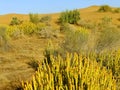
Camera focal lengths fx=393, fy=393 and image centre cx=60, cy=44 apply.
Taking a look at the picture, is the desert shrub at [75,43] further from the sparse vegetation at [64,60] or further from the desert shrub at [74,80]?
the desert shrub at [74,80]

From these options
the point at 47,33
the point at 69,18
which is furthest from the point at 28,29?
the point at 69,18

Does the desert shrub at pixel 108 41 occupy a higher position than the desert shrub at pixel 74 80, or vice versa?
the desert shrub at pixel 74 80

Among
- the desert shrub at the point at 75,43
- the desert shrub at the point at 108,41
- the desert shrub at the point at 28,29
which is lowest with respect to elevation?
the desert shrub at the point at 28,29

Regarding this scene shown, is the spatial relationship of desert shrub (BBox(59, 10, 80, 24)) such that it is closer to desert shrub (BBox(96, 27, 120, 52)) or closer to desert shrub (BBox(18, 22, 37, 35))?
desert shrub (BBox(18, 22, 37, 35))

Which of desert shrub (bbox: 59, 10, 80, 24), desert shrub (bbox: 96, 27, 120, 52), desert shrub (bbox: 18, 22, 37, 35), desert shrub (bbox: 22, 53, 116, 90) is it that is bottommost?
desert shrub (bbox: 59, 10, 80, 24)

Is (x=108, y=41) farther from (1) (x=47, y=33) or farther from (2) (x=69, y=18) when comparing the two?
(2) (x=69, y=18)

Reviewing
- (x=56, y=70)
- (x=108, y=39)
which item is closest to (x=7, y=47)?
(x=108, y=39)

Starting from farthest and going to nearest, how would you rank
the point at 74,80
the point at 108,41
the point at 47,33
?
the point at 47,33 < the point at 108,41 < the point at 74,80

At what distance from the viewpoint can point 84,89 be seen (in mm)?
7629

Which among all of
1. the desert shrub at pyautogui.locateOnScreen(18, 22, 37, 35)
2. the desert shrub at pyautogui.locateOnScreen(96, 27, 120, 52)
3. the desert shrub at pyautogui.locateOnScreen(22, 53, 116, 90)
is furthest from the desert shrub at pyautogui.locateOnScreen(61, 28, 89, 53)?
the desert shrub at pyautogui.locateOnScreen(18, 22, 37, 35)

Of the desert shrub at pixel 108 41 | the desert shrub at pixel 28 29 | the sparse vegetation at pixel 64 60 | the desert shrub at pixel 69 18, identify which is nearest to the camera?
the sparse vegetation at pixel 64 60

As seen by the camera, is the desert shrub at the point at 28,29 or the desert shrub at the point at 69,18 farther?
the desert shrub at the point at 69,18

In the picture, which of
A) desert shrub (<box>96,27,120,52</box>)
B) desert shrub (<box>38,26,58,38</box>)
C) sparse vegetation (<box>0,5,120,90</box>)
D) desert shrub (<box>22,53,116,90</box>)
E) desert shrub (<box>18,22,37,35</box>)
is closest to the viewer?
desert shrub (<box>22,53,116,90</box>)

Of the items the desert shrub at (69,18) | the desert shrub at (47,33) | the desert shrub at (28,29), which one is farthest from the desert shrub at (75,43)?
the desert shrub at (69,18)
